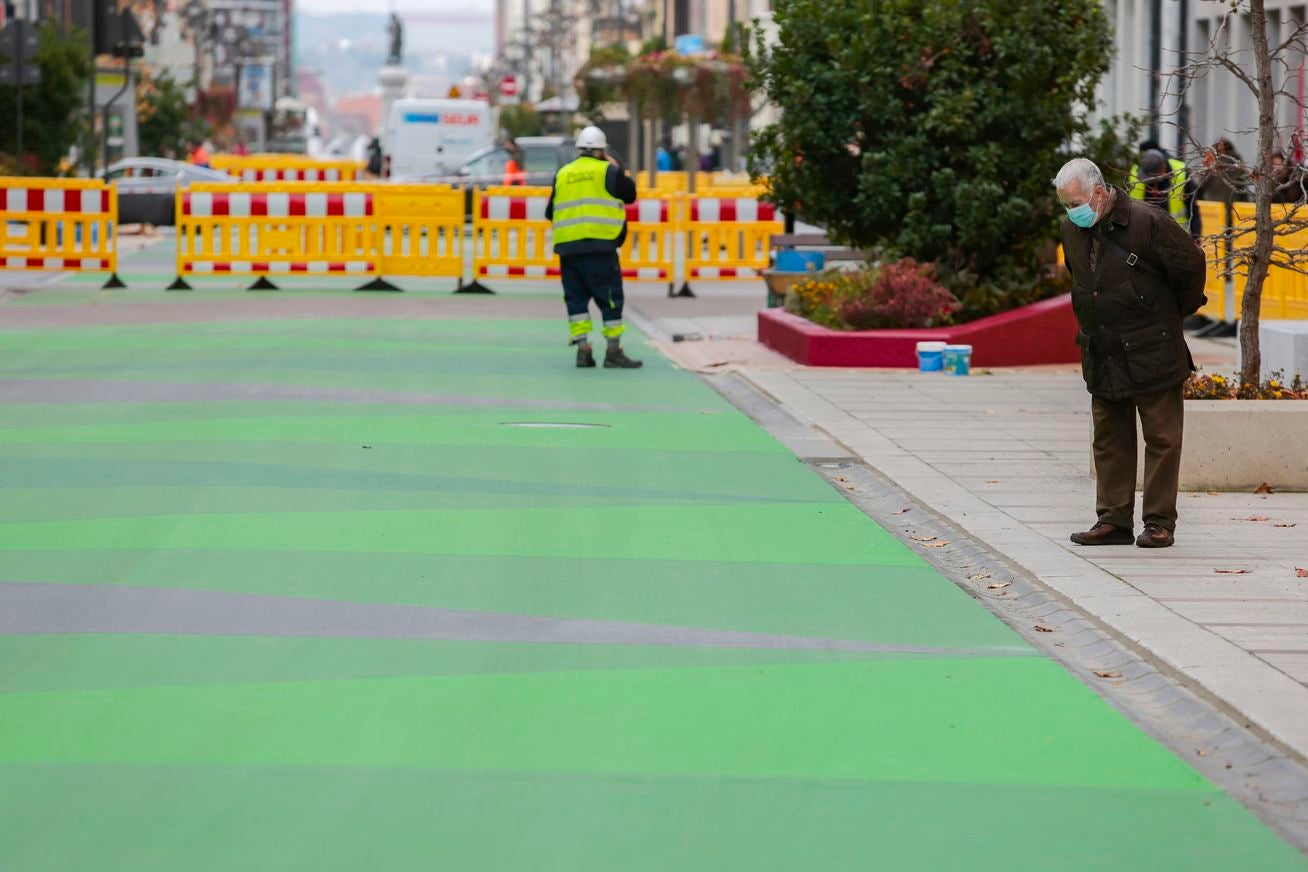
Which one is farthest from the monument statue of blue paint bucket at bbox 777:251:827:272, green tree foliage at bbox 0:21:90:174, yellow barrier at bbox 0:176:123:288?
blue paint bucket at bbox 777:251:827:272

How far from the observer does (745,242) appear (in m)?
27.8

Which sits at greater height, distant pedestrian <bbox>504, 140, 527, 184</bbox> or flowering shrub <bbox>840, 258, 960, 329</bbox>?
distant pedestrian <bbox>504, 140, 527, 184</bbox>

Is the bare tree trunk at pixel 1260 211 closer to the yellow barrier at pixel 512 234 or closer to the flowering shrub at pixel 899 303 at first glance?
the flowering shrub at pixel 899 303

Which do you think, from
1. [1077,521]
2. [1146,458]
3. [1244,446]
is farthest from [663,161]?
[1146,458]

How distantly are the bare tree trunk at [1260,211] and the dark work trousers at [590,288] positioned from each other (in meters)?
6.63

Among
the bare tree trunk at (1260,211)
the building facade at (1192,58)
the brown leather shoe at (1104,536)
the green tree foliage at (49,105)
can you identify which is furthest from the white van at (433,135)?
the brown leather shoe at (1104,536)

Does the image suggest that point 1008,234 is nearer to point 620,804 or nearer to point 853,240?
point 853,240

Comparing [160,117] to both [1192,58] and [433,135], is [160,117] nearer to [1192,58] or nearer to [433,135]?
[433,135]

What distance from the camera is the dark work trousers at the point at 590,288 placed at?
699 inches

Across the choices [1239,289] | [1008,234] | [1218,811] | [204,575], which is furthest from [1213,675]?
[1239,289]

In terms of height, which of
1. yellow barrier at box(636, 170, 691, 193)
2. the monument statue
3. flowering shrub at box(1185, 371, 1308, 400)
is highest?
the monument statue

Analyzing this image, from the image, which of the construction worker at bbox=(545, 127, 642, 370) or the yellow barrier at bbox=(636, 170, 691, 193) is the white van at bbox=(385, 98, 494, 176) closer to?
the yellow barrier at bbox=(636, 170, 691, 193)

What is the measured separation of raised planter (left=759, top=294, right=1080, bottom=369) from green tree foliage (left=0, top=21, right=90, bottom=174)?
77.6 ft

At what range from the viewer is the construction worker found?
694 inches
